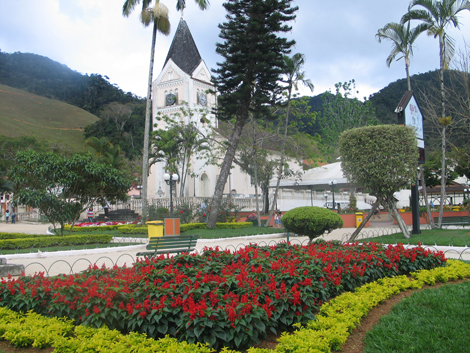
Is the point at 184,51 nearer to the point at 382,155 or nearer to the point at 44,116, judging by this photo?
the point at 382,155

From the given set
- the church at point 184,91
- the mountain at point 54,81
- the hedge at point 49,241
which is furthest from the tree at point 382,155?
the mountain at point 54,81

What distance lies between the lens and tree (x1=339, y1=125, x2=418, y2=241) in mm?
11484

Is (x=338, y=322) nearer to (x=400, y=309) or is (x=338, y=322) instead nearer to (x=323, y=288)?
(x=323, y=288)

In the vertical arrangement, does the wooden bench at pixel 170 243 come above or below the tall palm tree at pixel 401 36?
below

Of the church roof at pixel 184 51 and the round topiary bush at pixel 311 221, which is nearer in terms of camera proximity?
the round topiary bush at pixel 311 221

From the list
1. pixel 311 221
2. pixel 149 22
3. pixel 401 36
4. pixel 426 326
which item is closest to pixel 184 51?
pixel 149 22

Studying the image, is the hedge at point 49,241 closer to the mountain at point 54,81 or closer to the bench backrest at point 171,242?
the bench backrest at point 171,242

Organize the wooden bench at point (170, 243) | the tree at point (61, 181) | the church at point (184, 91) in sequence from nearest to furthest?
the wooden bench at point (170, 243)
the tree at point (61, 181)
the church at point (184, 91)

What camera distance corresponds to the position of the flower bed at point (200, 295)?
3.81 metres

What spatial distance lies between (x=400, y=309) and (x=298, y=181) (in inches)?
817

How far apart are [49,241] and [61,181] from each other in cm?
212

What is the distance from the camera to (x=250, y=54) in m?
17.8

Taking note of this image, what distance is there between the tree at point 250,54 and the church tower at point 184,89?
57.7 ft

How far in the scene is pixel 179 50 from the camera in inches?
1511
